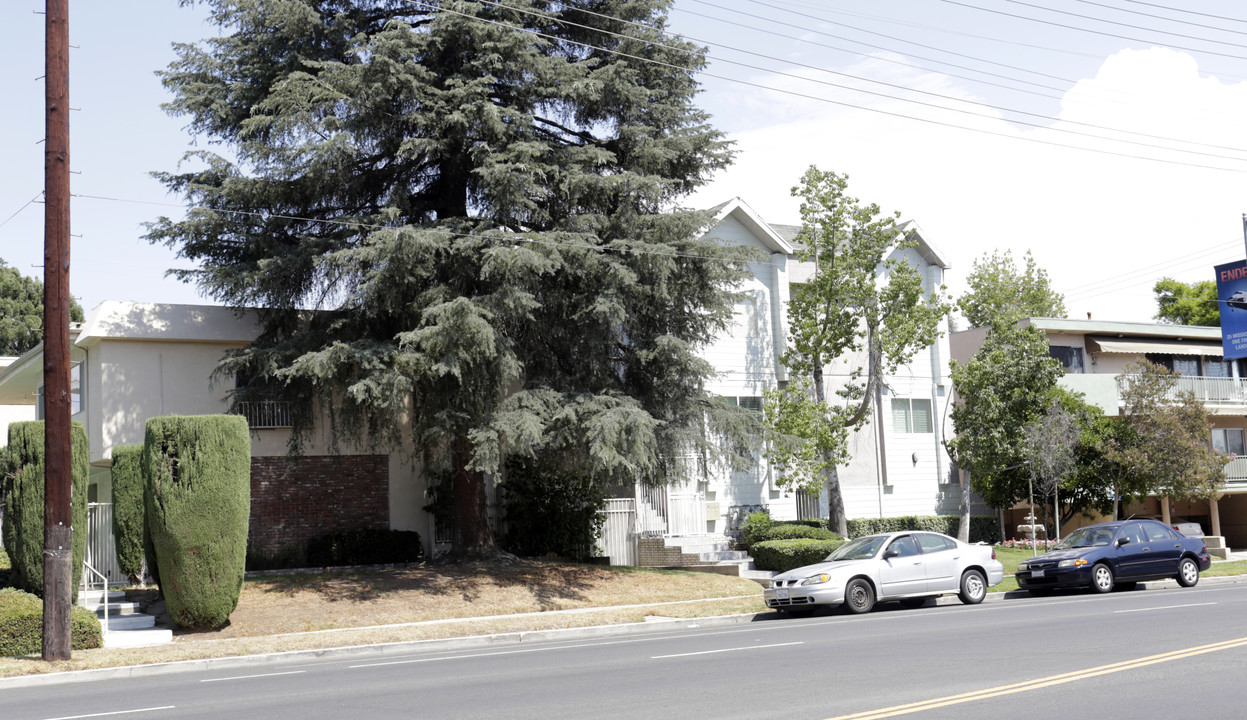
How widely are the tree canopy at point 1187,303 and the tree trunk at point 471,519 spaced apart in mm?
47998

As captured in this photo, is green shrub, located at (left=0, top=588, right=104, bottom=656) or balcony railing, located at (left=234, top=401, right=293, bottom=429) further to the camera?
balcony railing, located at (left=234, top=401, right=293, bottom=429)

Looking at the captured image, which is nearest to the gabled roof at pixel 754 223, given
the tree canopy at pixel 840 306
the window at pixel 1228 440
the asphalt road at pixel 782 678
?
the tree canopy at pixel 840 306

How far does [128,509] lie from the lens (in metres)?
22.3

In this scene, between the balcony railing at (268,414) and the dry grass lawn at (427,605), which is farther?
the balcony railing at (268,414)

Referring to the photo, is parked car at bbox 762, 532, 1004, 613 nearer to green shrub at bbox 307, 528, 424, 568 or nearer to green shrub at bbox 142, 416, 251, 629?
green shrub at bbox 142, 416, 251, 629

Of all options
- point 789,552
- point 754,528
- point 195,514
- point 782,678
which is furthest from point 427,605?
point 782,678

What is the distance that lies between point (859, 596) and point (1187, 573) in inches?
339

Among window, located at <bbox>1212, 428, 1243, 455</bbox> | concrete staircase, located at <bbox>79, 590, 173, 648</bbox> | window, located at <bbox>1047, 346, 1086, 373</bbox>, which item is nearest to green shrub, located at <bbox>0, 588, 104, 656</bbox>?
concrete staircase, located at <bbox>79, 590, 173, 648</bbox>

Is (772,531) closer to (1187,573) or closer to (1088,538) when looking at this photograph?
(1088,538)

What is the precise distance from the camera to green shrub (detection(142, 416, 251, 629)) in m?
18.2

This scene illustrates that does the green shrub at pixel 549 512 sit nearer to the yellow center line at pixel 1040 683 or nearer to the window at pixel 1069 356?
the yellow center line at pixel 1040 683

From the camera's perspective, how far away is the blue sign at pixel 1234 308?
2555 cm

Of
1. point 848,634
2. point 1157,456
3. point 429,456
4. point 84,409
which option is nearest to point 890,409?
point 1157,456

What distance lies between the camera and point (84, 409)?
25.8 m
